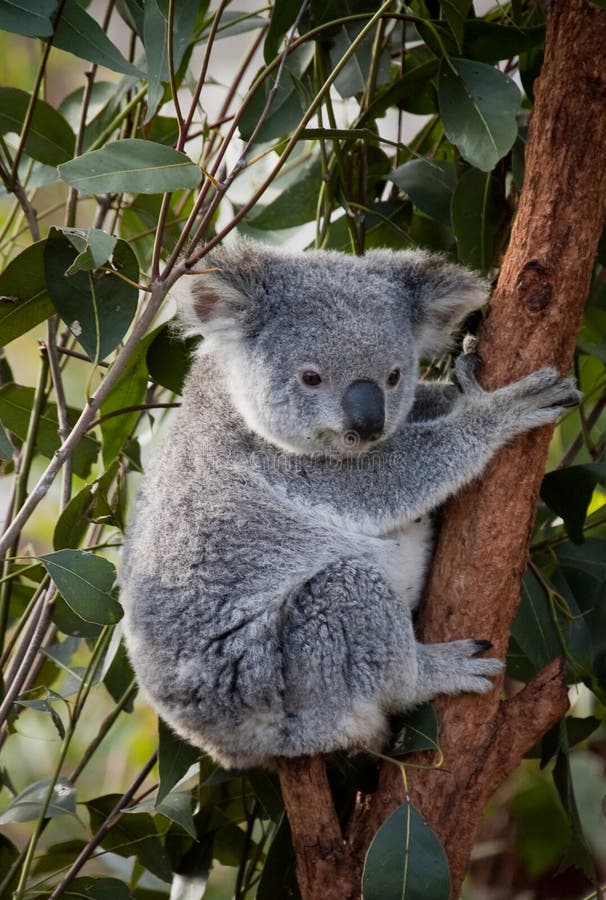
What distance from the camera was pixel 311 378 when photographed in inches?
104

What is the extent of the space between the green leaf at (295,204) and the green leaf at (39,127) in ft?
2.06

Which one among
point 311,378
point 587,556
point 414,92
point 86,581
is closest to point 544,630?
point 587,556

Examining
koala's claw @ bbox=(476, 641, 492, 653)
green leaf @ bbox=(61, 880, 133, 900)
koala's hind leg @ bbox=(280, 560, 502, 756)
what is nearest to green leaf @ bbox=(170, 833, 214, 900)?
green leaf @ bbox=(61, 880, 133, 900)

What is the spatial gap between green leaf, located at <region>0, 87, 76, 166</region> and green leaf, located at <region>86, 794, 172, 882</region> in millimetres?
2011

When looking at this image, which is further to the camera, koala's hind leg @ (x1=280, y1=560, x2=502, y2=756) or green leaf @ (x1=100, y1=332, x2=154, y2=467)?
green leaf @ (x1=100, y1=332, x2=154, y2=467)

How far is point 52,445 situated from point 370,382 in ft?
3.72

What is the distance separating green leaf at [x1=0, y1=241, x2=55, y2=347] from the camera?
2518 mm

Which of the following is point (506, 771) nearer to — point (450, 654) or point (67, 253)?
point (450, 654)

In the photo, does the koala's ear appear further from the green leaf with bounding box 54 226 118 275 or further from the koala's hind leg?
the koala's hind leg

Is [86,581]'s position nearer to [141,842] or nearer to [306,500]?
[306,500]

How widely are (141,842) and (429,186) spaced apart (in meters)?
2.14

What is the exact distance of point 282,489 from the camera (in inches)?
108

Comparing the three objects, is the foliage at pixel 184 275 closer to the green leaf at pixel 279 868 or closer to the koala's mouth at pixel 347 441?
the green leaf at pixel 279 868

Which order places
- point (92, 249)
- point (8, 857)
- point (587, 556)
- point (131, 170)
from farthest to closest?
point (8, 857), point (587, 556), point (131, 170), point (92, 249)
